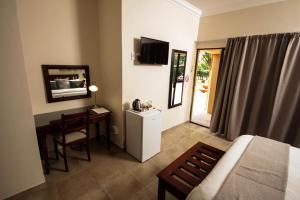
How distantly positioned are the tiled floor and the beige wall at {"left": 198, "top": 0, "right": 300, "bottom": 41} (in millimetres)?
2526

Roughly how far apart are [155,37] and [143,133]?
1.72 m

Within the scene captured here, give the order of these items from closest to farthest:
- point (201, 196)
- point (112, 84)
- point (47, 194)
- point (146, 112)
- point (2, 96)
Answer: point (201, 196)
point (2, 96)
point (47, 194)
point (146, 112)
point (112, 84)

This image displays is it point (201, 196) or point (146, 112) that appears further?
point (146, 112)

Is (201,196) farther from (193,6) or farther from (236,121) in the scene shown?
(193,6)

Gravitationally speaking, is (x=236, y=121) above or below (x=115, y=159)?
above

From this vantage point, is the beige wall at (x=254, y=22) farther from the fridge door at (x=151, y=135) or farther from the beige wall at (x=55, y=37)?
the beige wall at (x=55, y=37)

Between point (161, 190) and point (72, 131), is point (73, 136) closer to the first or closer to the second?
point (72, 131)

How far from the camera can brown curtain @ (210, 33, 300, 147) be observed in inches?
90.7

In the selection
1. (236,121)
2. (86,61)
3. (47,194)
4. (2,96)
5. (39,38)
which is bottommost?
(47,194)

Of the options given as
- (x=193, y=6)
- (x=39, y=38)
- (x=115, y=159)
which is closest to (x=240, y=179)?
(x=115, y=159)

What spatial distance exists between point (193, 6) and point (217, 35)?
0.81 m

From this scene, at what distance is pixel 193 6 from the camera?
3.01 metres

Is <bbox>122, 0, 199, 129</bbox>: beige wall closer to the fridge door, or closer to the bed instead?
the fridge door

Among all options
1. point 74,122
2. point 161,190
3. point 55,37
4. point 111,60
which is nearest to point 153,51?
point 111,60
